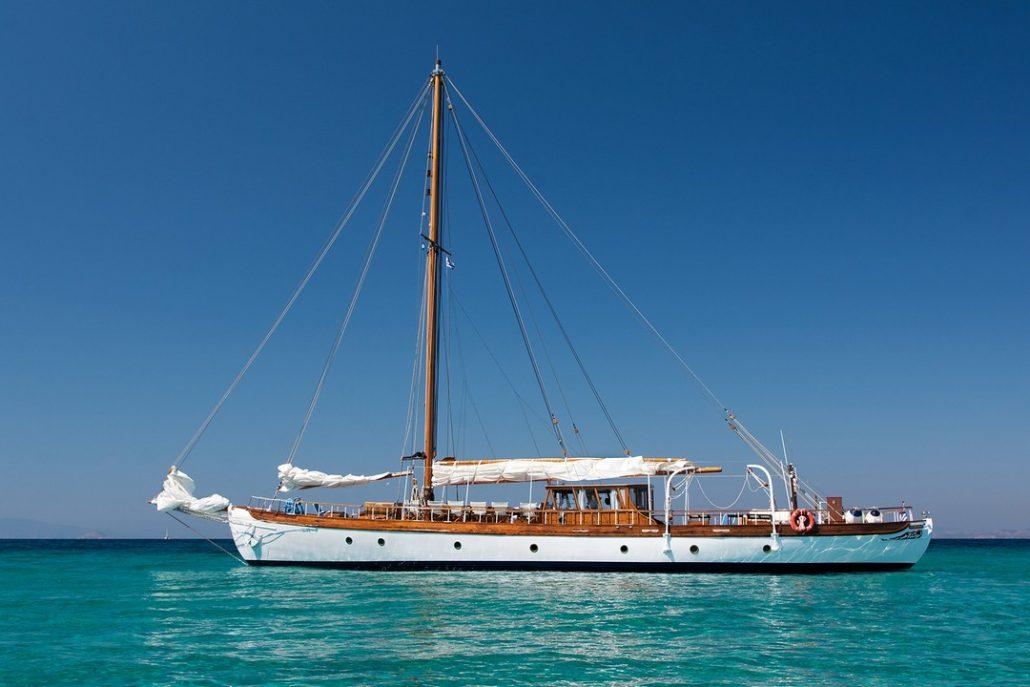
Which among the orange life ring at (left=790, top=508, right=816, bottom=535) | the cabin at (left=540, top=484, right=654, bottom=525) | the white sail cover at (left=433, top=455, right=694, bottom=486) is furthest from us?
the white sail cover at (left=433, top=455, right=694, bottom=486)

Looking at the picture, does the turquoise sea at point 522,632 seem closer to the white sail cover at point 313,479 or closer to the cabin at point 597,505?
the cabin at point 597,505

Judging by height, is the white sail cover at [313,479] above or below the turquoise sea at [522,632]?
above

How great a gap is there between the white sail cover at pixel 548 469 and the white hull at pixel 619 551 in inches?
121

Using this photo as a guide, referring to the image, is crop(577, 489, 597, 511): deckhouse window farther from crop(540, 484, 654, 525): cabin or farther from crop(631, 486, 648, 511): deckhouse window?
crop(631, 486, 648, 511): deckhouse window

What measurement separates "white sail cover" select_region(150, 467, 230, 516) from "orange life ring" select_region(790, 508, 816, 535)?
24102mm

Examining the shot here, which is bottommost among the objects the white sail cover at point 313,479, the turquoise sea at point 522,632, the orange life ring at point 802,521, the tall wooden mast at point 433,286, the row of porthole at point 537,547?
the turquoise sea at point 522,632

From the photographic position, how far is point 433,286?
34.1 meters

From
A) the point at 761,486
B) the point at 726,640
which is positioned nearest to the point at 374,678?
the point at 726,640

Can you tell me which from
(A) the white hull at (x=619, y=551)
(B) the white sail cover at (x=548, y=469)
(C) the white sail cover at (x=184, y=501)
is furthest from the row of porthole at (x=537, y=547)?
(C) the white sail cover at (x=184, y=501)

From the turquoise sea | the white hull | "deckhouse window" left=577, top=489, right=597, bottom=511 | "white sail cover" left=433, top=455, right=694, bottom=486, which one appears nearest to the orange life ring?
the white hull

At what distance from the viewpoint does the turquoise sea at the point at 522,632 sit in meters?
12.9

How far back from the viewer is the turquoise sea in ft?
42.5

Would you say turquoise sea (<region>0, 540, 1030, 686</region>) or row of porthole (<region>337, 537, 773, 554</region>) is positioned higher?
row of porthole (<region>337, 537, 773, 554</region>)

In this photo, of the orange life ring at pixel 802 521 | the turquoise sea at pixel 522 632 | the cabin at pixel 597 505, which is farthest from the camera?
the cabin at pixel 597 505
